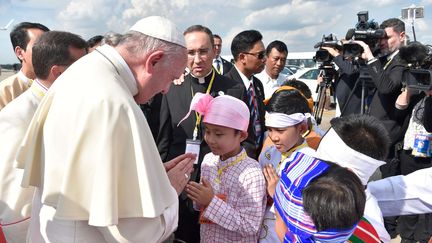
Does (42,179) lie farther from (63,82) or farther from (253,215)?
(253,215)

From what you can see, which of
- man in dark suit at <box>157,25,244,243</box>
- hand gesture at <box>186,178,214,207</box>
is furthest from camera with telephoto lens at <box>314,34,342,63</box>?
hand gesture at <box>186,178,214,207</box>

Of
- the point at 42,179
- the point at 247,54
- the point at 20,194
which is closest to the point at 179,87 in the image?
the point at 247,54

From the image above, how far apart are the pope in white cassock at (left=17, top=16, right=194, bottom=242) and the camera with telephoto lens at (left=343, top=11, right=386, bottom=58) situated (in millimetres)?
3148

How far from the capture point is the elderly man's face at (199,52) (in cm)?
315

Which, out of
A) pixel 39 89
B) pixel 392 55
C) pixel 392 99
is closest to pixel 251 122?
pixel 392 99

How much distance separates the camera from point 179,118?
3123mm

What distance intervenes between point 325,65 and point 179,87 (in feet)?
8.30

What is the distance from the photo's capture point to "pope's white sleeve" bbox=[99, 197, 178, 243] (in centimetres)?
140

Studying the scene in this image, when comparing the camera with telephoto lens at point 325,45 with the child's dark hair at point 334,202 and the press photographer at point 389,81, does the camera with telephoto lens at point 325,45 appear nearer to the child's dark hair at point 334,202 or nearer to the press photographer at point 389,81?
the press photographer at point 389,81

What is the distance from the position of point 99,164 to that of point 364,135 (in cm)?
131

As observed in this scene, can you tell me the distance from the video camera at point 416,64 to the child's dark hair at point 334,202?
95.7 inches

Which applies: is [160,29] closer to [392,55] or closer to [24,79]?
[24,79]

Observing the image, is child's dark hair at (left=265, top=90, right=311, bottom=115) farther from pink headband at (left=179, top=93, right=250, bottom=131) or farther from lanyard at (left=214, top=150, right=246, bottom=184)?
lanyard at (left=214, top=150, right=246, bottom=184)

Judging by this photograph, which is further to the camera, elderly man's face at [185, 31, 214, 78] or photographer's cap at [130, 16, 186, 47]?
elderly man's face at [185, 31, 214, 78]
